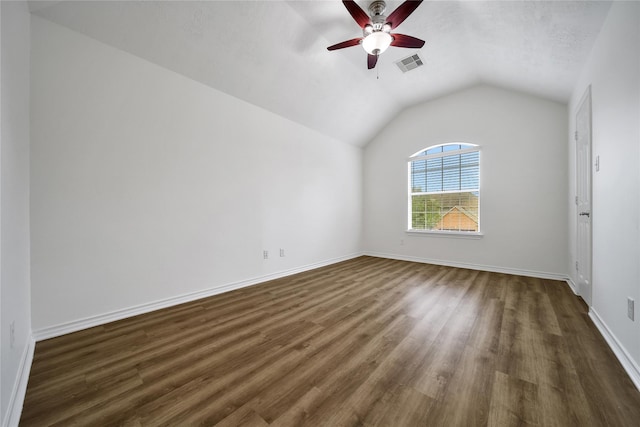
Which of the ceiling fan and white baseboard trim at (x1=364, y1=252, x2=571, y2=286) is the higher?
the ceiling fan

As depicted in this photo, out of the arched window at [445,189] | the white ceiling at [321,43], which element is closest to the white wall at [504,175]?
the arched window at [445,189]

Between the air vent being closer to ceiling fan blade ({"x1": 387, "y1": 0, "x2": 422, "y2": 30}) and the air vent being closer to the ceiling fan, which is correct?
the ceiling fan

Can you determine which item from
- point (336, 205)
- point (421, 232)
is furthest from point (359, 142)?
point (421, 232)

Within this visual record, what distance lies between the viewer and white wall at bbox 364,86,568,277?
148 inches

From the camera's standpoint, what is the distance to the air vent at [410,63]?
3543 millimetres

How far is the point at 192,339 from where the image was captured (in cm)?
203

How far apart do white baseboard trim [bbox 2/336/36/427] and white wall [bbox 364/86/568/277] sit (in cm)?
527

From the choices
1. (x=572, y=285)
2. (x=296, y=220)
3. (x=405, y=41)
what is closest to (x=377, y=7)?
(x=405, y=41)

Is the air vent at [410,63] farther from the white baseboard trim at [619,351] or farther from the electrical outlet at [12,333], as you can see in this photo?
the electrical outlet at [12,333]

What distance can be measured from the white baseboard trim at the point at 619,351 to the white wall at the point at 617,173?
2 centimetres

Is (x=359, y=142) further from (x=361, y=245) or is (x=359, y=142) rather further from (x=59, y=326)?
(x=59, y=326)

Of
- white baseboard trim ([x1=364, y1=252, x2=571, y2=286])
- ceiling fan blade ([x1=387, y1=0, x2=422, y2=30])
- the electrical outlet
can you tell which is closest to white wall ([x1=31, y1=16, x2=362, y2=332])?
the electrical outlet

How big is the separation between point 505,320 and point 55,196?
14.0ft

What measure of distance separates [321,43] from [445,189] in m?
3.47
